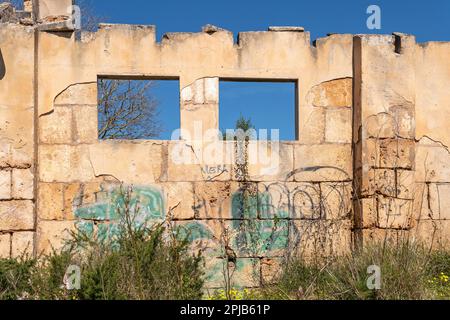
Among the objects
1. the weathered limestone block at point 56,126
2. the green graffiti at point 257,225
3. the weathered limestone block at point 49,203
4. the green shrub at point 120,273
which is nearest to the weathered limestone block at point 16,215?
the weathered limestone block at point 49,203

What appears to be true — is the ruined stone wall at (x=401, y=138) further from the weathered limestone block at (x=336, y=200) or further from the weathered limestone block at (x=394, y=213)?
the weathered limestone block at (x=336, y=200)

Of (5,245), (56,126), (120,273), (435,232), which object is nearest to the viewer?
(120,273)

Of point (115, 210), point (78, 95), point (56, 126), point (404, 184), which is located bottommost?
point (115, 210)

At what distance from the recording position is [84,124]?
669 cm

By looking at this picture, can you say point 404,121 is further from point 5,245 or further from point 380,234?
point 5,245

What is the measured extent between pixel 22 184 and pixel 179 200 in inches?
73.3

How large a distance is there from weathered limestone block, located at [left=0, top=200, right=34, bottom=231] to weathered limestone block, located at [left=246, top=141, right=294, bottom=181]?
8.77ft

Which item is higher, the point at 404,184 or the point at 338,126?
the point at 338,126

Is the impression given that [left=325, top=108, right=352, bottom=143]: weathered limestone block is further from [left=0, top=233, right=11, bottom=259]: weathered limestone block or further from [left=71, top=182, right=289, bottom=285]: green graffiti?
[left=0, top=233, right=11, bottom=259]: weathered limestone block

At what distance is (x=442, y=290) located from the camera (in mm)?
5805

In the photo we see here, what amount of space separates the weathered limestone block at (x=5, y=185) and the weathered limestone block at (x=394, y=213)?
4.46 metres

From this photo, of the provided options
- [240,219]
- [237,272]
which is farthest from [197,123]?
[237,272]

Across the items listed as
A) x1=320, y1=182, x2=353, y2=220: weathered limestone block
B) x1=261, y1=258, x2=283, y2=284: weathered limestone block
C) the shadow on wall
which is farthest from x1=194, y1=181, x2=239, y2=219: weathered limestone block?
the shadow on wall
